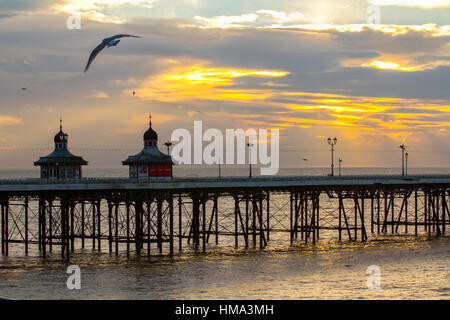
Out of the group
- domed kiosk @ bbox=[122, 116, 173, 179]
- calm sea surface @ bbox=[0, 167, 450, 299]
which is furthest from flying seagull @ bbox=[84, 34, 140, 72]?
domed kiosk @ bbox=[122, 116, 173, 179]

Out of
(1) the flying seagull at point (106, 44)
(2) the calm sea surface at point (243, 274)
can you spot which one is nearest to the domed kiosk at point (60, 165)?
(2) the calm sea surface at point (243, 274)

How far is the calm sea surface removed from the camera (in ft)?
132

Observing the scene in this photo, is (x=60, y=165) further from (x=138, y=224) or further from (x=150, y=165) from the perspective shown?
(x=138, y=224)

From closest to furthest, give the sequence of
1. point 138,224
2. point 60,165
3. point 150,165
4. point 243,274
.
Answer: point 243,274 < point 138,224 < point 150,165 < point 60,165

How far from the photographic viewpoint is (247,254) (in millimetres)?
56969

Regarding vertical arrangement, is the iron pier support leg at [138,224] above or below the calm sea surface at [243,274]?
above

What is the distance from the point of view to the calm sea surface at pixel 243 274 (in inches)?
1587

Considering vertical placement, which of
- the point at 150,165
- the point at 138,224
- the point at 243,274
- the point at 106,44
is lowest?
the point at 243,274

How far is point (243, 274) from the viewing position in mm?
46781

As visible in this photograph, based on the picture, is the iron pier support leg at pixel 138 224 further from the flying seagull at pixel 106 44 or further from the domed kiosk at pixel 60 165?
the flying seagull at pixel 106 44

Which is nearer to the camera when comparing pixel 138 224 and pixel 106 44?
pixel 106 44

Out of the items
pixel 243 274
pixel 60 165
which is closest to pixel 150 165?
pixel 60 165
